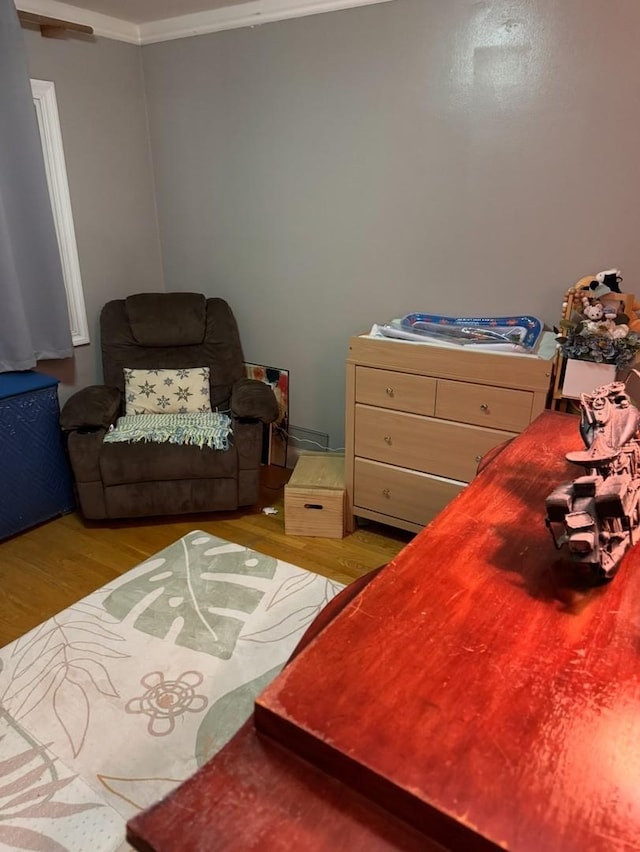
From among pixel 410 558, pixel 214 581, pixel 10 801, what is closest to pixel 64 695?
pixel 10 801

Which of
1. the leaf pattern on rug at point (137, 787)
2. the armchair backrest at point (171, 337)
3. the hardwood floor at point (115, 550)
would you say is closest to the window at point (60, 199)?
the armchair backrest at point (171, 337)

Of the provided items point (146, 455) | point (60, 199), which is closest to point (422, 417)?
point (146, 455)

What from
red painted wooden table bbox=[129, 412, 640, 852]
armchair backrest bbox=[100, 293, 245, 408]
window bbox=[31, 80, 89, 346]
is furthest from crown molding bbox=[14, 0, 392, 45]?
red painted wooden table bbox=[129, 412, 640, 852]

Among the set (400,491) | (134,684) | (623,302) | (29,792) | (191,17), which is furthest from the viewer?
(191,17)

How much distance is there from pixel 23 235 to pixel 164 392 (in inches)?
39.8

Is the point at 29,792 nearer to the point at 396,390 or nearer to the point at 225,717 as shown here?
the point at 225,717

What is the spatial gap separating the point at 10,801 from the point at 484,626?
4.76ft

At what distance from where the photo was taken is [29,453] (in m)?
2.71

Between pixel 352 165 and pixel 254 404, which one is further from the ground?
pixel 352 165

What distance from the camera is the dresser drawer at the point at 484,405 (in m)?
2.24

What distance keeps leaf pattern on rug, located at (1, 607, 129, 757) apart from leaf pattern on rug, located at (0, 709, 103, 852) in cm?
8

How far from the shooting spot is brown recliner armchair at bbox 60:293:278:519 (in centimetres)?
271

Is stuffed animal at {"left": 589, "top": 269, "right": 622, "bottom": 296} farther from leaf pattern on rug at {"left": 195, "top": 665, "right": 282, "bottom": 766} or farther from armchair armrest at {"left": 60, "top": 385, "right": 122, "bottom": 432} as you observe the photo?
armchair armrest at {"left": 60, "top": 385, "right": 122, "bottom": 432}

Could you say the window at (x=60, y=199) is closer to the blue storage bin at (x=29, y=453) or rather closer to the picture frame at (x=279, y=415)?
the blue storage bin at (x=29, y=453)
